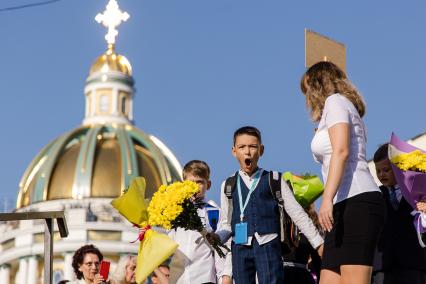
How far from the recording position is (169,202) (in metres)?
5.46

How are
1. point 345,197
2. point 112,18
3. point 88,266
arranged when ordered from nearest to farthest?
point 345,197 < point 88,266 < point 112,18

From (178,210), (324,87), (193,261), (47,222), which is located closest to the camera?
(324,87)

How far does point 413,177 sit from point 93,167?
45.0m

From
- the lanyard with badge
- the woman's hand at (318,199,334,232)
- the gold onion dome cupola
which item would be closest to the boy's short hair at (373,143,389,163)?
the lanyard with badge

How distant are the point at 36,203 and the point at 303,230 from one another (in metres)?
44.8

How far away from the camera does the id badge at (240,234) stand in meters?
5.32

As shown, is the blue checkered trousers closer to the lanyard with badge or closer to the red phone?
the lanyard with badge

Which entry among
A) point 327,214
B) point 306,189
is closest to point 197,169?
point 306,189

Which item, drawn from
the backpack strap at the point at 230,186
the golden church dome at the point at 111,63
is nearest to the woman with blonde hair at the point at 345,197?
the backpack strap at the point at 230,186

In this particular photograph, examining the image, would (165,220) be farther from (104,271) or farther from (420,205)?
(104,271)

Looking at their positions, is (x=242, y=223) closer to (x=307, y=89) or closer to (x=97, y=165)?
(x=307, y=89)

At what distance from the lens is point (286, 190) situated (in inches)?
211

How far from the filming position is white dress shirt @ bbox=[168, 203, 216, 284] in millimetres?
6242

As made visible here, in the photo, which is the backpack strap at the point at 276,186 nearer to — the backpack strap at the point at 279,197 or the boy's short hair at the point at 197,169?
the backpack strap at the point at 279,197
